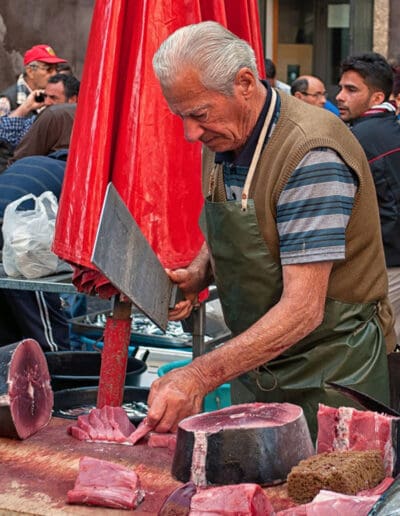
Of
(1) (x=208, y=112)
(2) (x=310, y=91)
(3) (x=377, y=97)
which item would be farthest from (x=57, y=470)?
(2) (x=310, y=91)

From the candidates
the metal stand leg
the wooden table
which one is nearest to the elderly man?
the wooden table

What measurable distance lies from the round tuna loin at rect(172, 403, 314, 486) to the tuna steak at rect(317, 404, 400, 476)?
0.07 meters

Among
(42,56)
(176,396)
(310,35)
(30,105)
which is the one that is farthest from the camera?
(310,35)

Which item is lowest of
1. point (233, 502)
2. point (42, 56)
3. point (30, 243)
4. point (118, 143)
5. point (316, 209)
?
point (233, 502)

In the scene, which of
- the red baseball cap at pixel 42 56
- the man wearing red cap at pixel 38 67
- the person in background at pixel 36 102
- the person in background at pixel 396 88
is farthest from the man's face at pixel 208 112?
the red baseball cap at pixel 42 56

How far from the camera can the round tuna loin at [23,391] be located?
3.35m

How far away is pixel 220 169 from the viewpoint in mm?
3494

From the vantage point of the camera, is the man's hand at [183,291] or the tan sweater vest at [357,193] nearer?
the tan sweater vest at [357,193]

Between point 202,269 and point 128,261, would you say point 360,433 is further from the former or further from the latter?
point 202,269

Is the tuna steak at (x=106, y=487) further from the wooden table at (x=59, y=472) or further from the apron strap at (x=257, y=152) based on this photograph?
the apron strap at (x=257, y=152)

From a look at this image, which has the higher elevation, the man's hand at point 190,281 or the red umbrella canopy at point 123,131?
the red umbrella canopy at point 123,131

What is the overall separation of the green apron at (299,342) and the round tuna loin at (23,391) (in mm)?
735

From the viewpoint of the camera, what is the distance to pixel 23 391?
139 inches

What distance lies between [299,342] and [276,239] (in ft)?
1.23
